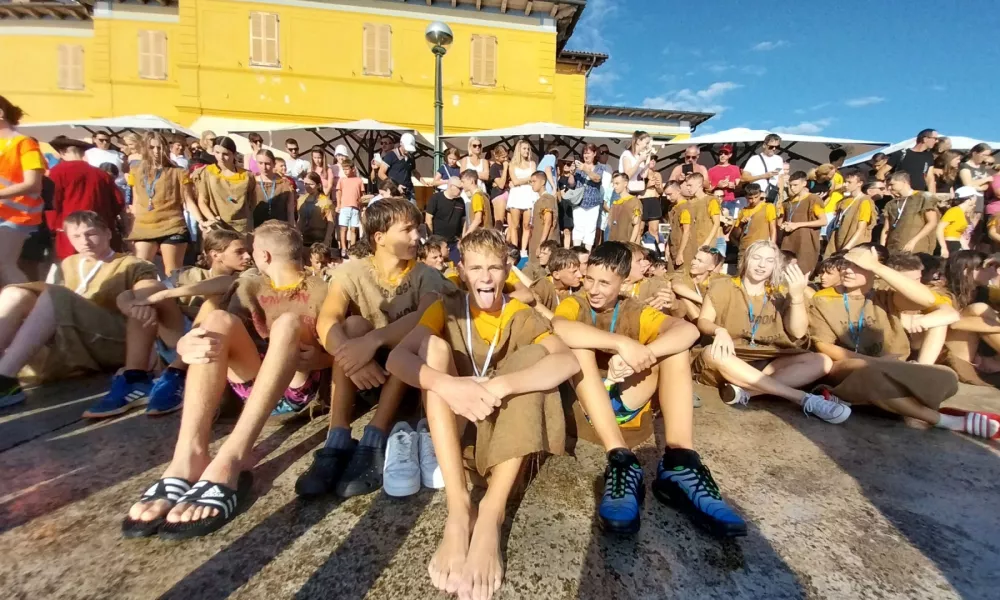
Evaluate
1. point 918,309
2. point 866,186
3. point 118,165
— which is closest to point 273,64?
point 118,165

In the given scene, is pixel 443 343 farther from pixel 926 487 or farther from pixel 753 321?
pixel 753 321

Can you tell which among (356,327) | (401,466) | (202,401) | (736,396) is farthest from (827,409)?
(202,401)

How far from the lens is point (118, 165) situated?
7422mm

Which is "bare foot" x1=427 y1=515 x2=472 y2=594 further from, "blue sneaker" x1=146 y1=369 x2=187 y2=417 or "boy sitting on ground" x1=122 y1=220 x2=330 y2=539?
"blue sneaker" x1=146 y1=369 x2=187 y2=417

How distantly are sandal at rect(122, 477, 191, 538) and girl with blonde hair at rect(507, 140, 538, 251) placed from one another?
653 centimetres

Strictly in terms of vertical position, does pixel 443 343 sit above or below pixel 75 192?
below

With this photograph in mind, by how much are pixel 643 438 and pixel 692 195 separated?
5.18 metres

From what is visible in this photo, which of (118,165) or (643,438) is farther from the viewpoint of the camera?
(118,165)

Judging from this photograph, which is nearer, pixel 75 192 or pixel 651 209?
pixel 75 192

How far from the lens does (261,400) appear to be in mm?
2076

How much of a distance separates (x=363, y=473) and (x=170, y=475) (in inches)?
30.5

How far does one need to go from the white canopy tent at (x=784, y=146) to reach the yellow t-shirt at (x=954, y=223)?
15.1 feet

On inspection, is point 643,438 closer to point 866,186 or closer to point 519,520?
point 519,520

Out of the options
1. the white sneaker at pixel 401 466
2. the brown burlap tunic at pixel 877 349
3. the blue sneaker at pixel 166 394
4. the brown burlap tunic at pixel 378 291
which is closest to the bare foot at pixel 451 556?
the white sneaker at pixel 401 466
